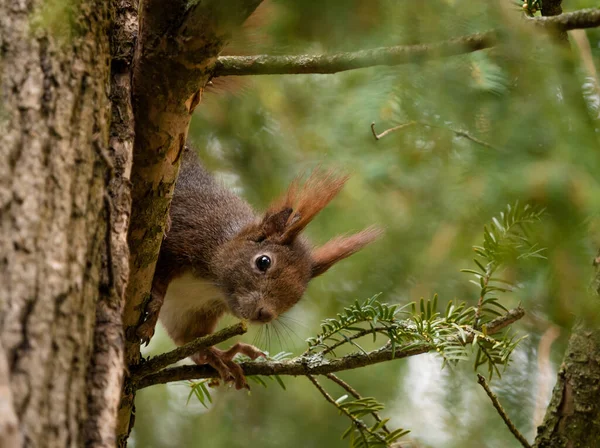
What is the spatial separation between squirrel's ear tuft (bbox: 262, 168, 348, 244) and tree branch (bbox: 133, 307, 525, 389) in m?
0.77

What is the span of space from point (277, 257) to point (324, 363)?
1.02 m

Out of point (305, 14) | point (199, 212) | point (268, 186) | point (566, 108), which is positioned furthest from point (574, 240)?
point (268, 186)

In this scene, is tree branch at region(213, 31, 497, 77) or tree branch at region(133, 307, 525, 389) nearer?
tree branch at region(213, 31, 497, 77)

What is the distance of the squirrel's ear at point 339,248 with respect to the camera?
2.68 meters

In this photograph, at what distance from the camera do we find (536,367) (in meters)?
2.85

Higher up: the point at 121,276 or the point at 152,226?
the point at 152,226

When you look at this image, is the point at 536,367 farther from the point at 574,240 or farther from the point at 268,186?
the point at 574,240

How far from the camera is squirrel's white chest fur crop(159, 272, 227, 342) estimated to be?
9.39 feet

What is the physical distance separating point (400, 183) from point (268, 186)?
0.99m

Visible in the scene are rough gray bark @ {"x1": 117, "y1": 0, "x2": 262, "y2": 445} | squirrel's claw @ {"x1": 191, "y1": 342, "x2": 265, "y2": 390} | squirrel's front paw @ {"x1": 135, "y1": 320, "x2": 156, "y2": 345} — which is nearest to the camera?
rough gray bark @ {"x1": 117, "y1": 0, "x2": 262, "y2": 445}

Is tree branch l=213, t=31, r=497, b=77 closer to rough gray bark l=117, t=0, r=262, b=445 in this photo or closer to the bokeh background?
the bokeh background

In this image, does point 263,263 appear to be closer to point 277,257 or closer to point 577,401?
point 277,257

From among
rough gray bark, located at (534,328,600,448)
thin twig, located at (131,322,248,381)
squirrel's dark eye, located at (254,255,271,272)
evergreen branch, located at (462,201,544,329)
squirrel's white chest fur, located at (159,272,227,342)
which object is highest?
squirrel's white chest fur, located at (159,272,227,342)

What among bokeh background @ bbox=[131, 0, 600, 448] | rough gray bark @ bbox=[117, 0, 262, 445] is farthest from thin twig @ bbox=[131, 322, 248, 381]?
bokeh background @ bbox=[131, 0, 600, 448]
